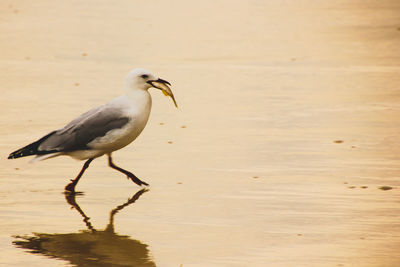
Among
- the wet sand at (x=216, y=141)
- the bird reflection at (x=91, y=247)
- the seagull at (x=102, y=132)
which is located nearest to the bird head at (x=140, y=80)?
the seagull at (x=102, y=132)

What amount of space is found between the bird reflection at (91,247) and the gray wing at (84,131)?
39.7 inches

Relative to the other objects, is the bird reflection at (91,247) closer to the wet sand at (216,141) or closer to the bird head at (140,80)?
the wet sand at (216,141)

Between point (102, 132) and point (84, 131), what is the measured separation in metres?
0.14

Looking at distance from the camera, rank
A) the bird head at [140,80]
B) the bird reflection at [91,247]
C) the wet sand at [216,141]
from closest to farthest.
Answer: the bird reflection at [91,247]
the wet sand at [216,141]
the bird head at [140,80]

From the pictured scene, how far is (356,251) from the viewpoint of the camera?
5.85 meters

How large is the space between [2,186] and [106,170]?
954 mm

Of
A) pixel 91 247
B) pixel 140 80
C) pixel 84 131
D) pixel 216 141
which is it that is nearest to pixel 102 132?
pixel 84 131

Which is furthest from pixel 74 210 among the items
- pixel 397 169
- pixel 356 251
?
pixel 397 169

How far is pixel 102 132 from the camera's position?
728 cm

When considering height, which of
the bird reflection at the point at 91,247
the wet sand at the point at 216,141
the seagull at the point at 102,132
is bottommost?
the wet sand at the point at 216,141

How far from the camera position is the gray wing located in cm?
729

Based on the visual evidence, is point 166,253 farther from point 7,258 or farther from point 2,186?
point 2,186

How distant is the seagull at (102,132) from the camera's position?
23.9 feet

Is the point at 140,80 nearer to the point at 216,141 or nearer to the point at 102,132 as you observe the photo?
the point at 102,132
